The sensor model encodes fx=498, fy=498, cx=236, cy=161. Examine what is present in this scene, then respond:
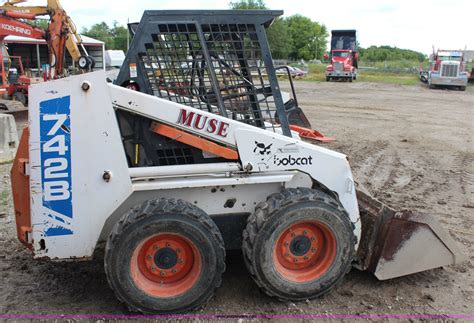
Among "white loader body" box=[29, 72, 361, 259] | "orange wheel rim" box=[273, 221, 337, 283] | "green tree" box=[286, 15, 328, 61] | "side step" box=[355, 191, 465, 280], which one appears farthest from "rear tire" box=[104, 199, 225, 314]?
"green tree" box=[286, 15, 328, 61]

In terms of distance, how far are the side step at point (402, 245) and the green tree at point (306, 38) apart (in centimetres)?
8600

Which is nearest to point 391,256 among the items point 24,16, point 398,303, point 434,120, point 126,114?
point 398,303

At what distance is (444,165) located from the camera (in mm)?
8641

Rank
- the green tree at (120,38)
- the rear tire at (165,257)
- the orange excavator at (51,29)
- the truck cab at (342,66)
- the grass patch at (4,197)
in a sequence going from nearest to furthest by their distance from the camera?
1. the rear tire at (165,257)
2. the grass patch at (4,197)
3. the orange excavator at (51,29)
4. the truck cab at (342,66)
5. the green tree at (120,38)

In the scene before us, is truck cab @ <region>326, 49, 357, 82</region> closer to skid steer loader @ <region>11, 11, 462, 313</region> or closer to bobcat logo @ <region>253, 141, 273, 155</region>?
skid steer loader @ <region>11, 11, 462, 313</region>

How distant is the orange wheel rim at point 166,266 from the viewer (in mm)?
3512

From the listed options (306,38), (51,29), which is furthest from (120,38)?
(51,29)

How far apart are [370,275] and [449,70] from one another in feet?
84.2

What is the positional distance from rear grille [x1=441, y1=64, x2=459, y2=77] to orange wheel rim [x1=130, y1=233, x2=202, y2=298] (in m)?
26.6

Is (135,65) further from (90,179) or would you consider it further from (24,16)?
(24,16)

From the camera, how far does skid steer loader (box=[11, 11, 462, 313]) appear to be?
11.2 feet

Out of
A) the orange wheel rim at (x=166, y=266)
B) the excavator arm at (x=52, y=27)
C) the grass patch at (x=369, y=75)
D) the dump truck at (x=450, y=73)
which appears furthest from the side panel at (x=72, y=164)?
the grass patch at (x=369, y=75)

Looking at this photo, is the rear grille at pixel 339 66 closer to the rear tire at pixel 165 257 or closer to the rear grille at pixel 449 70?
the rear grille at pixel 449 70

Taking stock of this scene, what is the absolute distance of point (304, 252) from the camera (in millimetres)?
3803
